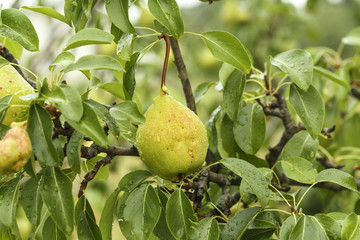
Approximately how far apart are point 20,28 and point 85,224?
0.36 metres

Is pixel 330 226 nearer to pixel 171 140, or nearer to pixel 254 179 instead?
pixel 254 179

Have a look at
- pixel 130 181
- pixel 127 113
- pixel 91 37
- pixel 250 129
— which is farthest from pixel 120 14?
pixel 250 129

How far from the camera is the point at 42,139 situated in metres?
0.73

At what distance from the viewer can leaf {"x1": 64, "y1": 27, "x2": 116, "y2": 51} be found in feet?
2.59

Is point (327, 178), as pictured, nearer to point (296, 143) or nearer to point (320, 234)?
point (320, 234)

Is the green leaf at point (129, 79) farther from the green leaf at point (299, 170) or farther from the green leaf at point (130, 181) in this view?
the green leaf at point (299, 170)

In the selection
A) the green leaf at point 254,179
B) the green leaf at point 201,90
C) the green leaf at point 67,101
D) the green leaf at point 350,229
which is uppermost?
the green leaf at point 67,101

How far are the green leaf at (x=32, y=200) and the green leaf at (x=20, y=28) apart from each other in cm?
23

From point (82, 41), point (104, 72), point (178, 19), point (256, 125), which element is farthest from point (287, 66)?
point (104, 72)

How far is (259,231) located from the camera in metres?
0.90

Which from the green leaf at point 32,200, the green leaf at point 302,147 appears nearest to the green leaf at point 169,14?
the green leaf at point 32,200

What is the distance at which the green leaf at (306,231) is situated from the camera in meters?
0.77

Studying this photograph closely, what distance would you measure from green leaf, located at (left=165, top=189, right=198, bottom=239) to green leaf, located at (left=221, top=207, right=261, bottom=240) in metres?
0.07

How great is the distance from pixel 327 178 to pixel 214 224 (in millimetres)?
230
